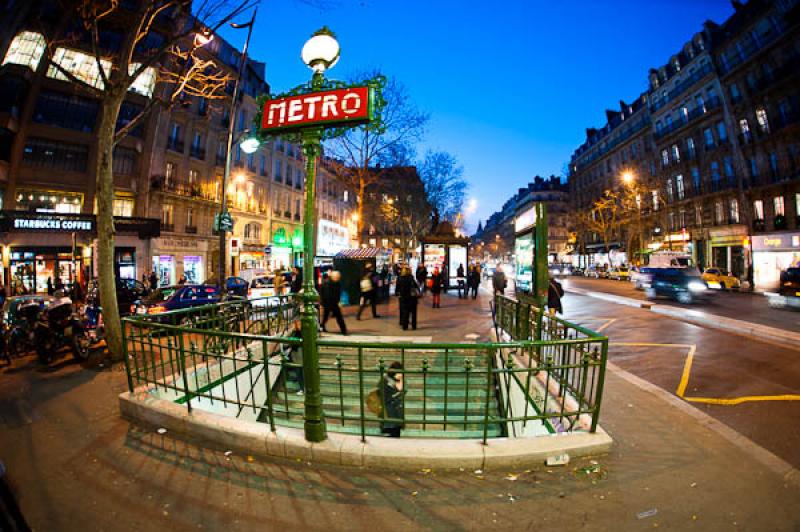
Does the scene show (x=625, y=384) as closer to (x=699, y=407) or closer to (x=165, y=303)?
(x=699, y=407)

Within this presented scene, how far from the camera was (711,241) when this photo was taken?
34031 millimetres

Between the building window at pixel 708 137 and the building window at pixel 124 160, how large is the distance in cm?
4603

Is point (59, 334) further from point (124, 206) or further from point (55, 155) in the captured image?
point (124, 206)

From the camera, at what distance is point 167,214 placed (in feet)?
→ 88.7

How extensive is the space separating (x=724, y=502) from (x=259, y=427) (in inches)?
178

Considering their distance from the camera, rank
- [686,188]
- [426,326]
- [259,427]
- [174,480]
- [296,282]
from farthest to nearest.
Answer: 1. [686,188]
2. [296,282]
3. [426,326]
4. [259,427]
5. [174,480]

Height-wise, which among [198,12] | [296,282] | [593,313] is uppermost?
[198,12]

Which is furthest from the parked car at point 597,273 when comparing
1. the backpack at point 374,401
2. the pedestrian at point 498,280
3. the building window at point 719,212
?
the backpack at point 374,401

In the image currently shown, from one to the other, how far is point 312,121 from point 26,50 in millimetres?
26254

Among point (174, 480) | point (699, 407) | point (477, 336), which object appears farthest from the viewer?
point (477, 336)

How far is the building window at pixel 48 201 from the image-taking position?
795 inches

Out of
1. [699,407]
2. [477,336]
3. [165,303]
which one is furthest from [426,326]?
[165,303]

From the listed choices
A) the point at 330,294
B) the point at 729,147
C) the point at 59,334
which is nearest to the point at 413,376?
the point at 330,294

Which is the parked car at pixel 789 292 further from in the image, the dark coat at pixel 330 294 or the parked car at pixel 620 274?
the parked car at pixel 620 274
